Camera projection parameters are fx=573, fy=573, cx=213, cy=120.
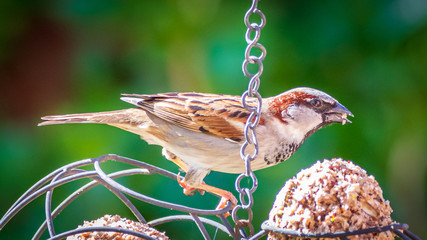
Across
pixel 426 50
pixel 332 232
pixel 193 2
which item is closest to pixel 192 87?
pixel 193 2

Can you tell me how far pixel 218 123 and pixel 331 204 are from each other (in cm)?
83

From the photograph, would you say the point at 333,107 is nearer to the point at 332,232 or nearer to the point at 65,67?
the point at 332,232

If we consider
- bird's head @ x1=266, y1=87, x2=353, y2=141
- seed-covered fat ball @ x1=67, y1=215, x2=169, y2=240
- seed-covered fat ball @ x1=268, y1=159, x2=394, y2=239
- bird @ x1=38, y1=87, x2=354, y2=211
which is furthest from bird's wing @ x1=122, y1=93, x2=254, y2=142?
seed-covered fat ball @ x1=268, y1=159, x2=394, y2=239

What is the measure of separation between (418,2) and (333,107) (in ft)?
4.21

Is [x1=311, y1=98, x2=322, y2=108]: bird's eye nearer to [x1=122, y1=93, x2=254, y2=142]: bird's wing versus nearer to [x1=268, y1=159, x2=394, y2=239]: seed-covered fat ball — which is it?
[x1=122, y1=93, x2=254, y2=142]: bird's wing

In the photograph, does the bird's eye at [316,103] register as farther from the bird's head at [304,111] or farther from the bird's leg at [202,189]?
the bird's leg at [202,189]

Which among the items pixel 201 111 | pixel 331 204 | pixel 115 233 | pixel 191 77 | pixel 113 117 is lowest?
pixel 115 233

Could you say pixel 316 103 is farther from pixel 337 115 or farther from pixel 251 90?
pixel 251 90

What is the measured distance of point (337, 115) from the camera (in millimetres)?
1884

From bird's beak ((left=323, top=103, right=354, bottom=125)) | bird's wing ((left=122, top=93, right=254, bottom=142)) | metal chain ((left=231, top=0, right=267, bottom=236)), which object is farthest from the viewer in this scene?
bird's wing ((left=122, top=93, right=254, bottom=142))

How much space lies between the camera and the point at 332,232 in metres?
1.24

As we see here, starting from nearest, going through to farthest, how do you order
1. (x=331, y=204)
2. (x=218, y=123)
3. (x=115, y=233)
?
1. (x=331, y=204)
2. (x=115, y=233)
3. (x=218, y=123)

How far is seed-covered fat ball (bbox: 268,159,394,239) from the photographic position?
4.13 ft

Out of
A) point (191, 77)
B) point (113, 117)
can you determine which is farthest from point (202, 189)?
point (191, 77)
